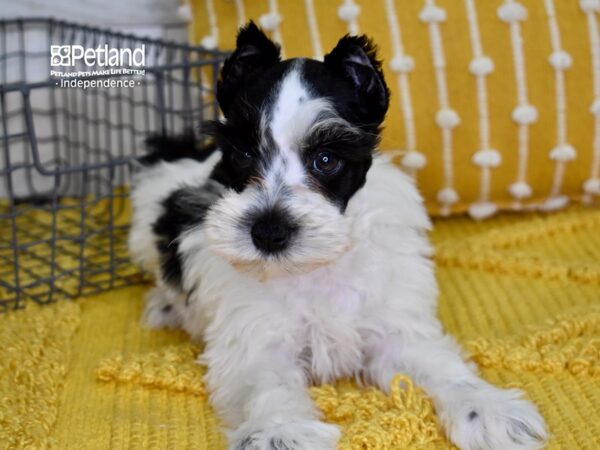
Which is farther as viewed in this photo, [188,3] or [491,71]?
[188,3]

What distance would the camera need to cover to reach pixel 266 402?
5.04 ft

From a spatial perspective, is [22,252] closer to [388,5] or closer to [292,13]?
[292,13]

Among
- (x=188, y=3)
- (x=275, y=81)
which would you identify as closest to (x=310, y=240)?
(x=275, y=81)

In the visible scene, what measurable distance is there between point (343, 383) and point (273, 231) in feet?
1.70

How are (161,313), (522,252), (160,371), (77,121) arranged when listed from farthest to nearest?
1. (77,121)
2. (522,252)
3. (161,313)
4. (160,371)

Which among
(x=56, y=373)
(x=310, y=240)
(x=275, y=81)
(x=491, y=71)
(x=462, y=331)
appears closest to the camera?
(x=310, y=240)

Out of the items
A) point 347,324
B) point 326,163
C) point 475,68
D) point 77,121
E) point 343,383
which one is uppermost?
point 475,68

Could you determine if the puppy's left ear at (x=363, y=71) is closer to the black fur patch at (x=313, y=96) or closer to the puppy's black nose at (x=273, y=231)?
the black fur patch at (x=313, y=96)

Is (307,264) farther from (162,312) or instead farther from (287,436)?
(162,312)

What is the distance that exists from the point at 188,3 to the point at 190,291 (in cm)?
118

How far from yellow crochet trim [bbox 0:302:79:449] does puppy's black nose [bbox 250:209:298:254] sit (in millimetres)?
583

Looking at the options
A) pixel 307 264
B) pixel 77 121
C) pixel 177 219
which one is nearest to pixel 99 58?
pixel 77 121

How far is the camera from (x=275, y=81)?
1524 millimetres

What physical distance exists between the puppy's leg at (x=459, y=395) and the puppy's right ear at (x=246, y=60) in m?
0.64
